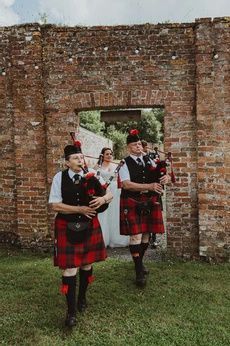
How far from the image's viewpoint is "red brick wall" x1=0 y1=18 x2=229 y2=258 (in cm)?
608

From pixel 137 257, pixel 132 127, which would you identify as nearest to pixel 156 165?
pixel 137 257

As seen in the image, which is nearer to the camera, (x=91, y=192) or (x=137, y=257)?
(x=91, y=192)

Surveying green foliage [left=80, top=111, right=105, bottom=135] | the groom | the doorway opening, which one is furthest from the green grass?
green foliage [left=80, top=111, right=105, bottom=135]

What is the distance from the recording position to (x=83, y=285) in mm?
4328

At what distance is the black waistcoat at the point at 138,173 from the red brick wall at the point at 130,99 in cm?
122

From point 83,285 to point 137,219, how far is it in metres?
A: 1.24

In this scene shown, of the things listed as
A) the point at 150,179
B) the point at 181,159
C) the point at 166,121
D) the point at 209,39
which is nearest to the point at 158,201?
the point at 150,179

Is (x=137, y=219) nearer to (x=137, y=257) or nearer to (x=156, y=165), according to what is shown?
(x=137, y=257)

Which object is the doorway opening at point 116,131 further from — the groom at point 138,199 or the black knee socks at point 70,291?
the black knee socks at point 70,291

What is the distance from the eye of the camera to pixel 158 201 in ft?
18.0

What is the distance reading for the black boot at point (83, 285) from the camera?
4300 mm

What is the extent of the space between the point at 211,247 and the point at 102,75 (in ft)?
10.5

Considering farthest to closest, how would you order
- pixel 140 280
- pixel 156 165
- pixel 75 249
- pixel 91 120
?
1. pixel 91 120
2. pixel 156 165
3. pixel 140 280
4. pixel 75 249

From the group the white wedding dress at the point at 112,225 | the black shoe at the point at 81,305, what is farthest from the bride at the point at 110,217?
the black shoe at the point at 81,305
